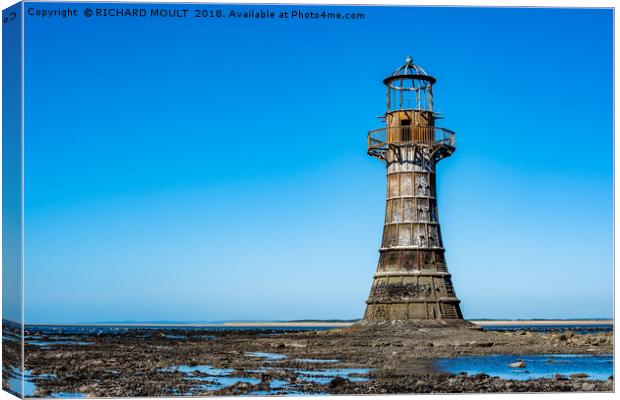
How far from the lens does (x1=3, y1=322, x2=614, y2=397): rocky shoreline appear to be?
94.1ft

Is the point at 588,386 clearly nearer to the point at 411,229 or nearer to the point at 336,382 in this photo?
the point at 336,382

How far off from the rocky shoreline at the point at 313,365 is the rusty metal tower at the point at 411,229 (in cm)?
128

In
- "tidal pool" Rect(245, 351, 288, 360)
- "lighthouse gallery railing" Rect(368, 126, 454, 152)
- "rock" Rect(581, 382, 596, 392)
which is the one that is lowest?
"rock" Rect(581, 382, 596, 392)

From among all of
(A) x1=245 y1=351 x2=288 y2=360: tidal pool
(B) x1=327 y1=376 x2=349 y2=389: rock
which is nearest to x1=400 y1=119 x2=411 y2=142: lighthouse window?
(A) x1=245 y1=351 x2=288 y2=360: tidal pool

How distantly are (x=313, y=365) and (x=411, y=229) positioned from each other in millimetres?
14340

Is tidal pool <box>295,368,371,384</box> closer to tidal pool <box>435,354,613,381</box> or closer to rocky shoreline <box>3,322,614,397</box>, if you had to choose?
rocky shoreline <box>3,322,614,397</box>

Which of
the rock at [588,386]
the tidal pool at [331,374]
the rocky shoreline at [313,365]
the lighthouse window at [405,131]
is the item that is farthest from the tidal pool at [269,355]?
the lighthouse window at [405,131]

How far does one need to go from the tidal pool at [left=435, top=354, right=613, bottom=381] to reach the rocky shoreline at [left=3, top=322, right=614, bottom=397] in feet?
2.34

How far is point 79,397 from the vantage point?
90.6ft

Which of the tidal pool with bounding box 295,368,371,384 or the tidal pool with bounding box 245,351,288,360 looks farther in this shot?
the tidal pool with bounding box 245,351,288,360

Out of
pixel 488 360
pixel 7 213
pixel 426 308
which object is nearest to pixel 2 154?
pixel 7 213

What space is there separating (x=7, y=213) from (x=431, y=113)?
23.5 metres

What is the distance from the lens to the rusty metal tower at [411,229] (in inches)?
1825

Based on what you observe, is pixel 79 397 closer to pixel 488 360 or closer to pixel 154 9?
pixel 154 9
